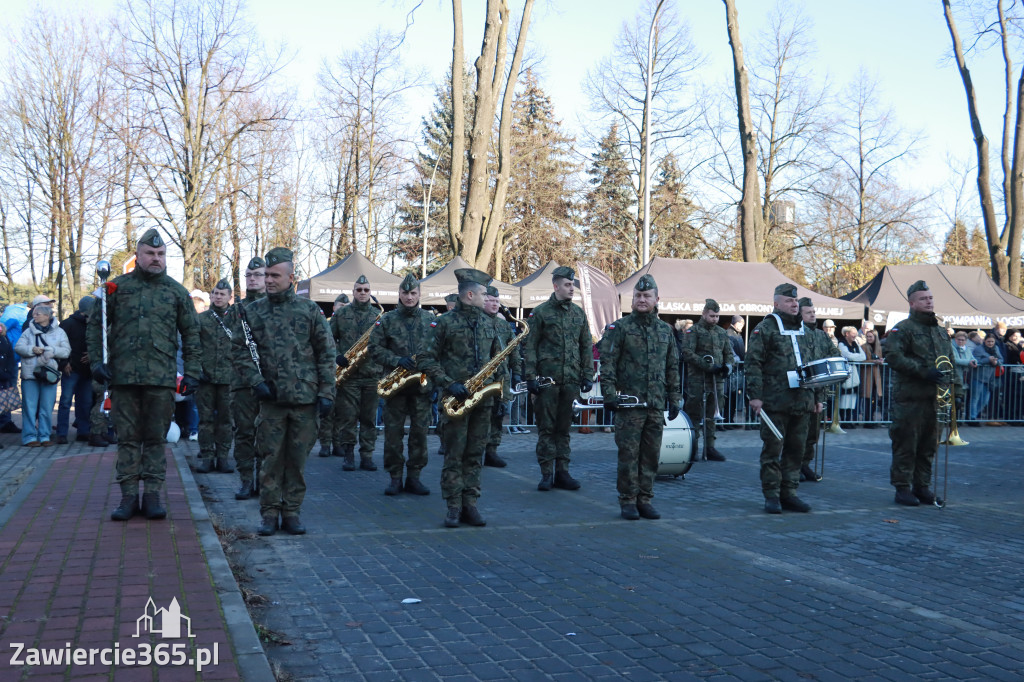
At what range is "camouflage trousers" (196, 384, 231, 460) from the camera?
34.8ft

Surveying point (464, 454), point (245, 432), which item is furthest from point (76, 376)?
point (464, 454)

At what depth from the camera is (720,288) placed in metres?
21.5

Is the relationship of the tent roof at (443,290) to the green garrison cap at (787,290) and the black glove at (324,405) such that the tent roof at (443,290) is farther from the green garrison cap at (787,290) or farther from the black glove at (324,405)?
the black glove at (324,405)

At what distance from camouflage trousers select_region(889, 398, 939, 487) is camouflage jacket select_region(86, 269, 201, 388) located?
6756 mm

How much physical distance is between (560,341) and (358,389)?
2955 mm

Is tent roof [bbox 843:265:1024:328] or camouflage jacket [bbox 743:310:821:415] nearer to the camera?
camouflage jacket [bbox 743:310:821:415]

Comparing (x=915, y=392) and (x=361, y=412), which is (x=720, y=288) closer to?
(x=361, y=412)

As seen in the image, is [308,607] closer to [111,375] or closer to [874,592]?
[111,375]

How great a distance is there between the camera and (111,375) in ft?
23.5

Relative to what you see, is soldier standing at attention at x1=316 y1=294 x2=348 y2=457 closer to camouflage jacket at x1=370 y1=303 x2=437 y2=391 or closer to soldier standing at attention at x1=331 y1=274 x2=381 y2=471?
soldier standing at attention at x1=331 y1=274 x2=381 y2=471

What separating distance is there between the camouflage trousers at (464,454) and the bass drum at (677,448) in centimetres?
292

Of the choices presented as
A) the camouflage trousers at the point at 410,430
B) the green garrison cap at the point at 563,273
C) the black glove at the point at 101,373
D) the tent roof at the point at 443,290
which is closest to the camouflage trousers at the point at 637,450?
the green garrison cap at the point at 563,273

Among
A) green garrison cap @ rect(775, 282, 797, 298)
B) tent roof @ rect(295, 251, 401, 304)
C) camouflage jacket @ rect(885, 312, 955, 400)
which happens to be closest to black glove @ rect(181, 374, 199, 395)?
green garrison cap @ rect(775, 282, 797, 298)

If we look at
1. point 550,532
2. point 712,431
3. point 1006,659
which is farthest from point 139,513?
point 712,431
